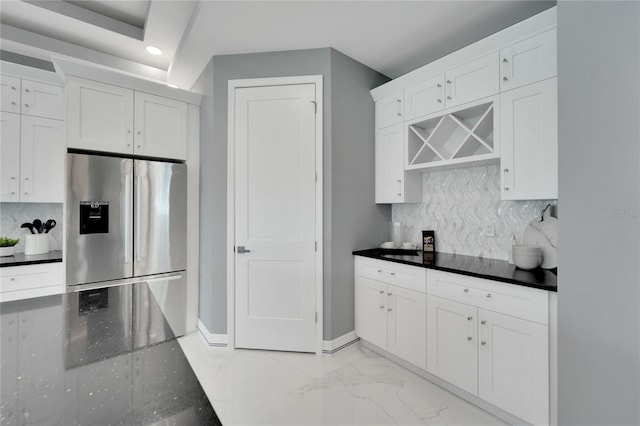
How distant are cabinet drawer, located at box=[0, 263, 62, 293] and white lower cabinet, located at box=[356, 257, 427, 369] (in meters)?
2.75

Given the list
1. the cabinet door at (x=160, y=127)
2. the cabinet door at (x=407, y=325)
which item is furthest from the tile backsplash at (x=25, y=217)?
the cabinet door at (x=407, y=325)

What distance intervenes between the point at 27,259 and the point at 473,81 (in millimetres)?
4021

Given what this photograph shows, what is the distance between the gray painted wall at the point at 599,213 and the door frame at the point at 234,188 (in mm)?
1670

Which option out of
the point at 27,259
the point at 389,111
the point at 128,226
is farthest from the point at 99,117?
the point at 389,111

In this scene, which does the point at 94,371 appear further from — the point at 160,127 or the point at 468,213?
the point at 160,127

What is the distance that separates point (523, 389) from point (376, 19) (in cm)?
266

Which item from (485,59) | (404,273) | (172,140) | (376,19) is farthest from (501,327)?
(172,140)

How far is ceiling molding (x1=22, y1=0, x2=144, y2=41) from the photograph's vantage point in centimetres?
242

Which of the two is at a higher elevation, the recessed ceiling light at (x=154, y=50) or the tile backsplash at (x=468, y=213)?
the recessed ceiling light at (x=154, y=50)

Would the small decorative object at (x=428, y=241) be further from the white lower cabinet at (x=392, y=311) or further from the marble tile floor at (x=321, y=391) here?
the marble tile floor at (x=321, y=391)

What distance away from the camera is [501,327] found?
1750 millimetres

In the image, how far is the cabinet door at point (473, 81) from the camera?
6.81 feet

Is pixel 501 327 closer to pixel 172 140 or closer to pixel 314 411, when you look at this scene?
pixel 314 411

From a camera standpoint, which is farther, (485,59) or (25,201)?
(25,201)
